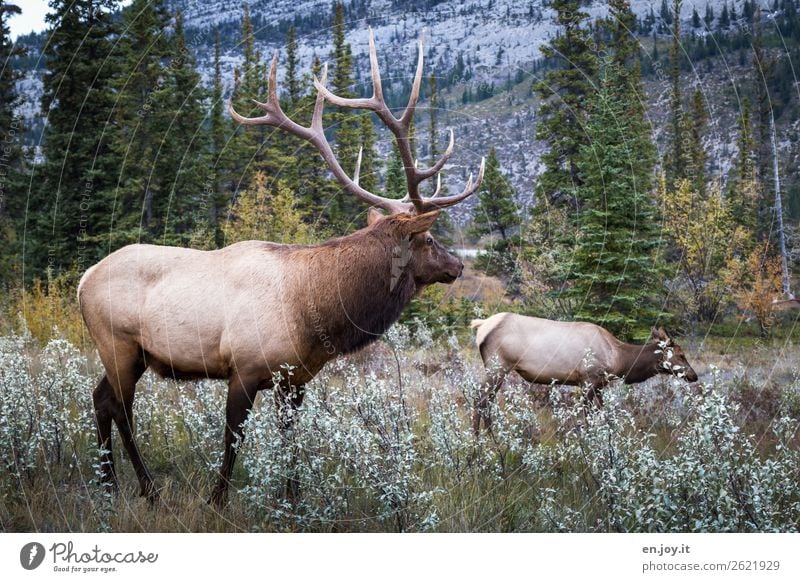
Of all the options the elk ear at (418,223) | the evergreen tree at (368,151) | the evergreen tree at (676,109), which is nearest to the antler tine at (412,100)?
the elk ear at (418,223)

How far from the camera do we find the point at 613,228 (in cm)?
858

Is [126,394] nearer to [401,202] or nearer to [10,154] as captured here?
[401,202]

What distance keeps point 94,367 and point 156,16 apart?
4.34m

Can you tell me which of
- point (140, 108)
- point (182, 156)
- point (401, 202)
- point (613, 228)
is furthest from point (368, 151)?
point (401, 202)

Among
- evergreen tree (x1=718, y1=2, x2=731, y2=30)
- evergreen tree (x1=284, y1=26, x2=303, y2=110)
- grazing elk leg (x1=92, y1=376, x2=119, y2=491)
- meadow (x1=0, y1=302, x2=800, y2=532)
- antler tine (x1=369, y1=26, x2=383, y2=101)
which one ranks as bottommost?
meadow (x1=0, y1=302, x2=800, y2=532)

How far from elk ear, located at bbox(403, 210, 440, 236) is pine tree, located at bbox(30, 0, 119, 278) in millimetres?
2491

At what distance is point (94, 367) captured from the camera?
7.29 metres

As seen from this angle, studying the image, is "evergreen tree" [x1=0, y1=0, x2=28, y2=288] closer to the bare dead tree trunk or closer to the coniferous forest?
the coniferous forest

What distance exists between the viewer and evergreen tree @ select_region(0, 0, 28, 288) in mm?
5343

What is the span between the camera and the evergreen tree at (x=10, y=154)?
5343mm

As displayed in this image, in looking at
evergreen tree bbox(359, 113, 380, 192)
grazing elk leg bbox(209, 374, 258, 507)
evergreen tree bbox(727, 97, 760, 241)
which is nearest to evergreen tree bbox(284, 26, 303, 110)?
evergreen tree bbox(359, 113, 380, 192)

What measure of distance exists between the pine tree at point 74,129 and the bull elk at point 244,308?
2.88 ft
